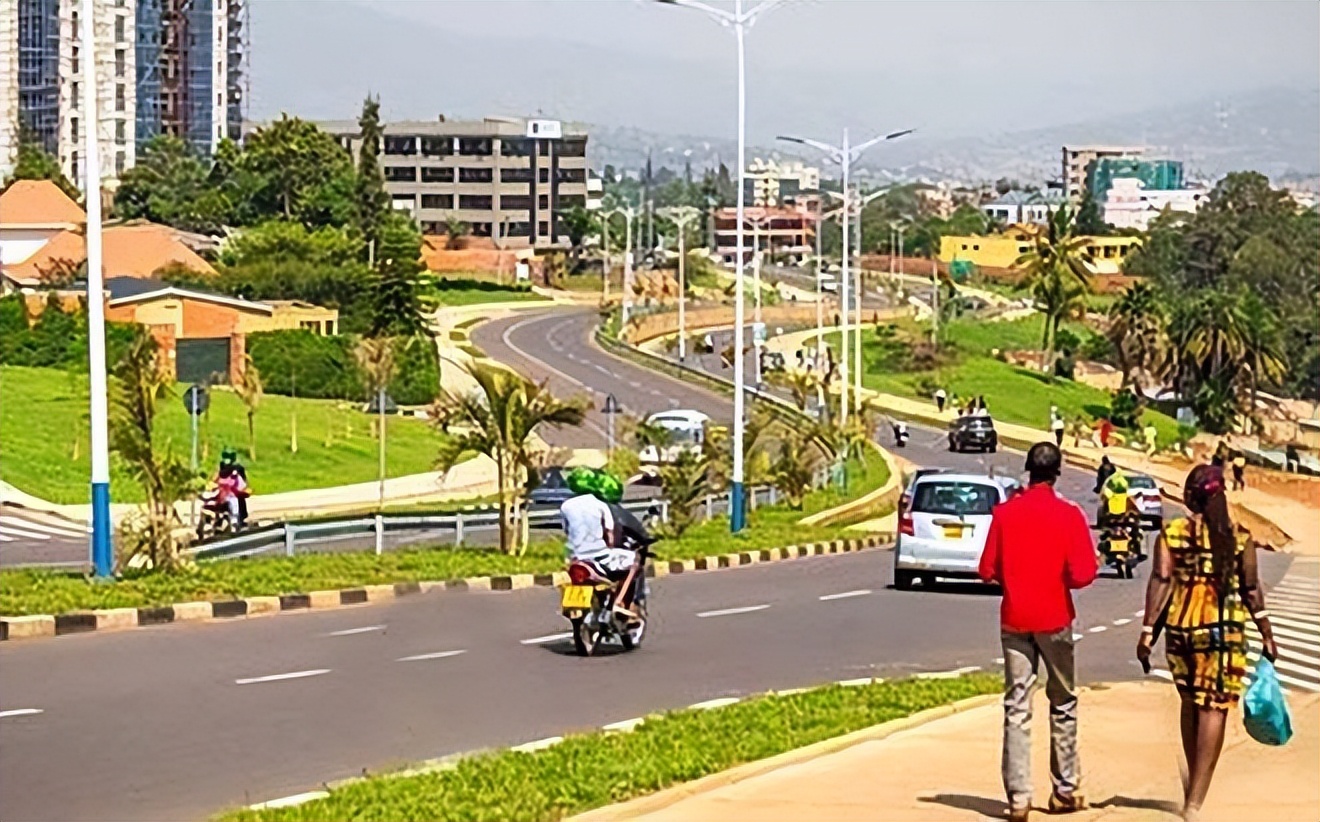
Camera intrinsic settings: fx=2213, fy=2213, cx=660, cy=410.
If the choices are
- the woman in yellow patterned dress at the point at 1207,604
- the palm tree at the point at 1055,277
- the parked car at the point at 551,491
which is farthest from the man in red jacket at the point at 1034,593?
the palm tree at the point at 1055,277

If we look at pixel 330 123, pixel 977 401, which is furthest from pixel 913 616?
pixel 330 123

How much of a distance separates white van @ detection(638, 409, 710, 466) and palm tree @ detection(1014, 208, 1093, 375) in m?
42.6

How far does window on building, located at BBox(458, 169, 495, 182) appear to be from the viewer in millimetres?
152750

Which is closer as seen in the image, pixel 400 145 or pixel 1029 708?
pixel 1029 708

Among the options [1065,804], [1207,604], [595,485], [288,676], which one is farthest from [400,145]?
[1207,604]

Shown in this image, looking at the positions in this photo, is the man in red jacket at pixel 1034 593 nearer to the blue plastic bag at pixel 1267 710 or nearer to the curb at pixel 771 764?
the blue plastic bag at pixel 1267 710

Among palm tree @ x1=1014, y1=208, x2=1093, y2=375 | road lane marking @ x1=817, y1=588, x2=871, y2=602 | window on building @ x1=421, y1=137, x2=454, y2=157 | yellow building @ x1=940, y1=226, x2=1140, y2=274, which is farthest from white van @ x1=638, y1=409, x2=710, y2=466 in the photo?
window on building @ x1=421, y1=137, x2=454, y2=157

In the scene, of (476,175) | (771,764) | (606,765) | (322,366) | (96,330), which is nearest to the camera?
(606,765)

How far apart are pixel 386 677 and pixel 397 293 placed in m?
59.5

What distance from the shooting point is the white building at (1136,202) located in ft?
545

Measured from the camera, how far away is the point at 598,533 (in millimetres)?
16344

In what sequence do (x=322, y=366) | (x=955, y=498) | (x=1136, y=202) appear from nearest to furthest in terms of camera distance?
1. (x=955, y=498)
2. (x=322, y=366)
3. (x=1136, y=202)

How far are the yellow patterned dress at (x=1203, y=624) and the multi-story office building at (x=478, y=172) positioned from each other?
140087 mm

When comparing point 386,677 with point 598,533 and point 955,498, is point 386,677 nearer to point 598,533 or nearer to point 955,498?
point 598,533
